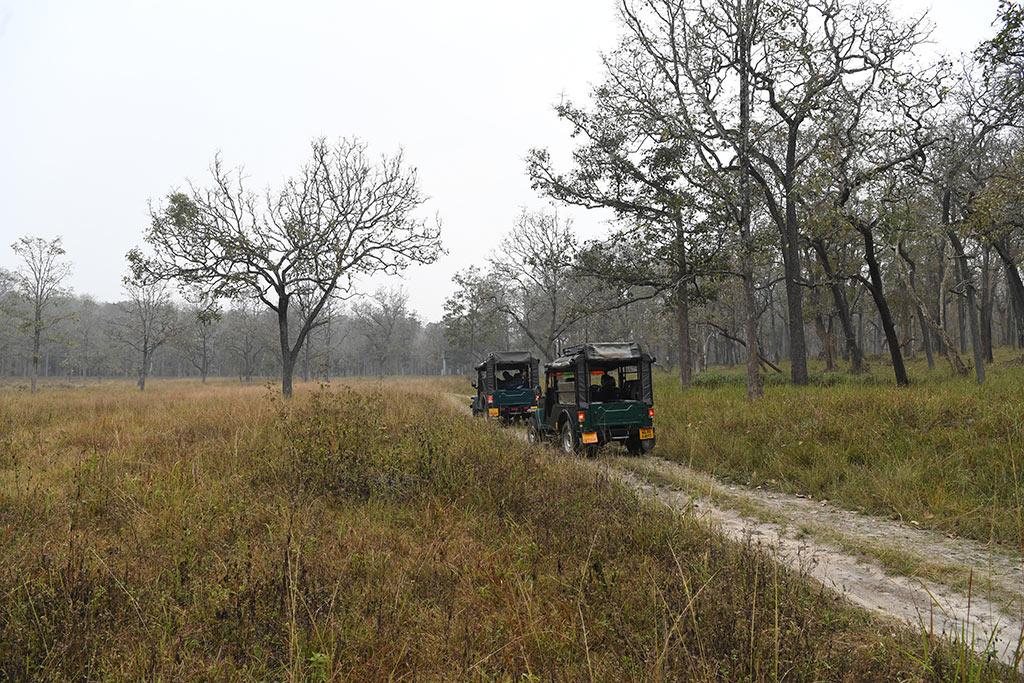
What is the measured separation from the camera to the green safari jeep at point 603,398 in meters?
10.3

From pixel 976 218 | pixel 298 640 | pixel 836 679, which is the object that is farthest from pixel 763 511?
pixel 976 218

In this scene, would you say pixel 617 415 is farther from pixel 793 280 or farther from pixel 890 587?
pixel 793 280

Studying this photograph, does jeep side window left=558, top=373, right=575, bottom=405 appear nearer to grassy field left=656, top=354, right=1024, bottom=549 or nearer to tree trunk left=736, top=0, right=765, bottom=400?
grassy field left=656, top=354, right=1024, bottom=549

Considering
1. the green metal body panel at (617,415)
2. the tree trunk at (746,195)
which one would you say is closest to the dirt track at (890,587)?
the green metal body panel at (617,415)

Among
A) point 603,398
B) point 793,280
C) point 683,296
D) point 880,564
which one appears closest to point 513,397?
point 603,398

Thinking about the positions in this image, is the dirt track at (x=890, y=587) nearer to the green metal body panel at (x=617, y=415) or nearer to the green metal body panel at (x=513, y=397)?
the green metal body panel at (x=617, y=415)

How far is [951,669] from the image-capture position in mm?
2754

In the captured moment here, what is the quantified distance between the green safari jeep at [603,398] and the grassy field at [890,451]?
104 cm

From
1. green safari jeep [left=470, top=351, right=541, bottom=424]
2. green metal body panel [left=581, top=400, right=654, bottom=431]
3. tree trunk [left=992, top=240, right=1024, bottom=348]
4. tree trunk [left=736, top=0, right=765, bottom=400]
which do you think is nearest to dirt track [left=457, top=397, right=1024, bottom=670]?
green metal body panel [left=581, top=400, right=654, bottom=431]

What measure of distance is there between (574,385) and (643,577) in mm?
7199

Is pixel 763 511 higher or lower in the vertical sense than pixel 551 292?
lower

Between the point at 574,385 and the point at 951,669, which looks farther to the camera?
the point at 574,385

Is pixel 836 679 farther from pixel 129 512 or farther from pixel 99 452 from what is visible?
pixel 99 452

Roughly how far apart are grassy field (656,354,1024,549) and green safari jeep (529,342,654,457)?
3.41ft
